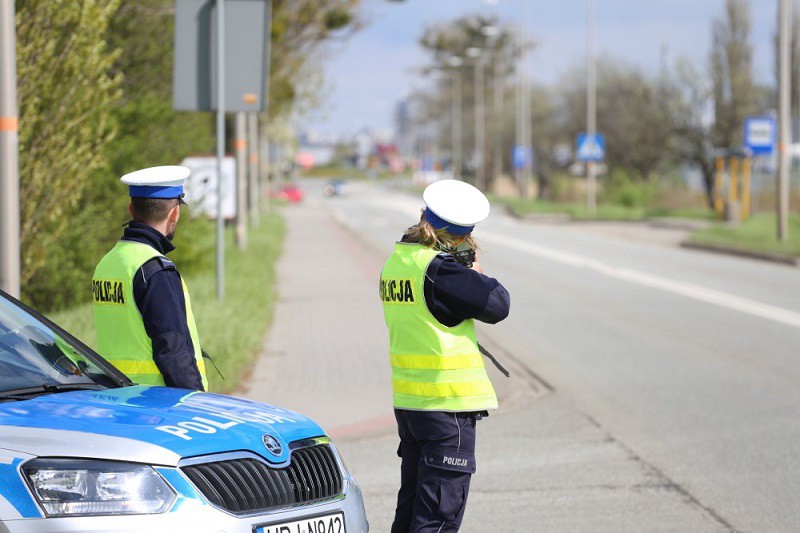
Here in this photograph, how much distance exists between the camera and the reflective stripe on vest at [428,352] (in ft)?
16.9

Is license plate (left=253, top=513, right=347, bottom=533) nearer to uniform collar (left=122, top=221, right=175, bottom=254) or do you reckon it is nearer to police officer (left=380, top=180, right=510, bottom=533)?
police officer (left=380, top=180, right=510, bottom=533)

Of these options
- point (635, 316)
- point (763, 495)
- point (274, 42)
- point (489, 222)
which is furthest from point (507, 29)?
point (763, 495)

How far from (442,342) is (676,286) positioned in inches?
704

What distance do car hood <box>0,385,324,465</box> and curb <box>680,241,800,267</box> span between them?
24404mm

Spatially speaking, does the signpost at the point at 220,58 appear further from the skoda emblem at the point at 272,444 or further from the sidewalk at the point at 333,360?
the skoda emblem at the point at 272,444

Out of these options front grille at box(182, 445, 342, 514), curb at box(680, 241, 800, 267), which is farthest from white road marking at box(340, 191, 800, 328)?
front grille at box(182, 445, 342, 514)

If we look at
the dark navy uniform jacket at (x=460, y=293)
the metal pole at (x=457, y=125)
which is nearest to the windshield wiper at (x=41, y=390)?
the dark navy uniform jacket at (x=460, y=293)

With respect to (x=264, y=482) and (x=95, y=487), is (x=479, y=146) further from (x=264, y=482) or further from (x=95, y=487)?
(x=95, y=487)

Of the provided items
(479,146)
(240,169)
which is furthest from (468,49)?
(240,169)

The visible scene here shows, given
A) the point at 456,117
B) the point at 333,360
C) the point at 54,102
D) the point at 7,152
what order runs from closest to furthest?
the point at 7,152 → the point at 54,102 → the point at 333,360 → the point at 456,117

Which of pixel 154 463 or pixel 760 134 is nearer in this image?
pixel 154 463

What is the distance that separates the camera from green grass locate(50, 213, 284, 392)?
11.3 metres

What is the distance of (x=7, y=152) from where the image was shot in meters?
8.70

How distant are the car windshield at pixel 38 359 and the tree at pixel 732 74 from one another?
5446cm
